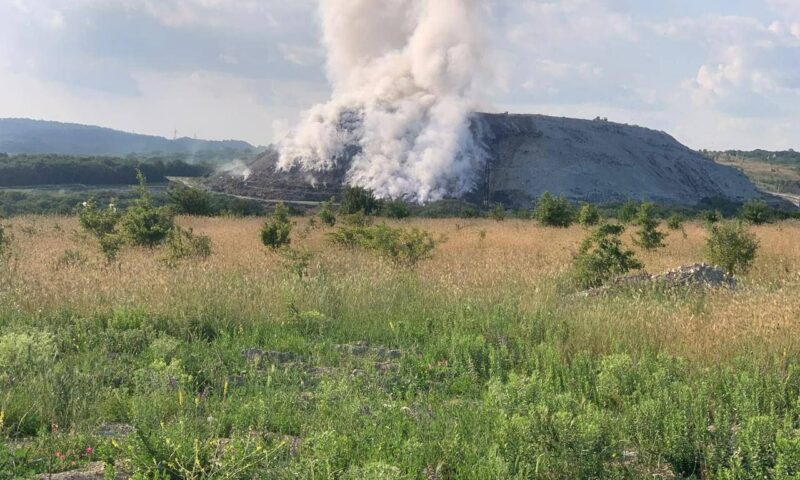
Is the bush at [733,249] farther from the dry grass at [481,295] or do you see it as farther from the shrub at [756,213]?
the shrub at [756,213]

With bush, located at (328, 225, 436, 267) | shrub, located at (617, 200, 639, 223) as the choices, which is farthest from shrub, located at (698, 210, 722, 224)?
bush, located at (328, 225, 436, 267)

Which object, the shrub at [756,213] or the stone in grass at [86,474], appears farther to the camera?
the shrub at [756,213]

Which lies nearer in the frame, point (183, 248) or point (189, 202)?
point (183, 248)

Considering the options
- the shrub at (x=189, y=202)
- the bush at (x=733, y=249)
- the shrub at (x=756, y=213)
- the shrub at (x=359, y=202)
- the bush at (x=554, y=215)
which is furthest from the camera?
the shrub at (x=359, y=202)

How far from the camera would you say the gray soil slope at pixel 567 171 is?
57.7 meters

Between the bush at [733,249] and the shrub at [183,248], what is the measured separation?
10.5 metres

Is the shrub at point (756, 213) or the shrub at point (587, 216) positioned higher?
the shrub at point (756, 213)

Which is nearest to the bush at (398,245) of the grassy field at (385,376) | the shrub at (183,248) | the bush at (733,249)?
the grassy field at (385,376)

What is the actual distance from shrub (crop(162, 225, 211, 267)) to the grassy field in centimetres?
151

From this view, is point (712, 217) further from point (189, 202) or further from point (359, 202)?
point (189, 202)

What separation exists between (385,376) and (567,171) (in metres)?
57.3

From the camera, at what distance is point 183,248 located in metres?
12.7

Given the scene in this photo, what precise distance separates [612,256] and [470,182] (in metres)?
48.3

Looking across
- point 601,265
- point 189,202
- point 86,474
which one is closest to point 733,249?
point 601,265
